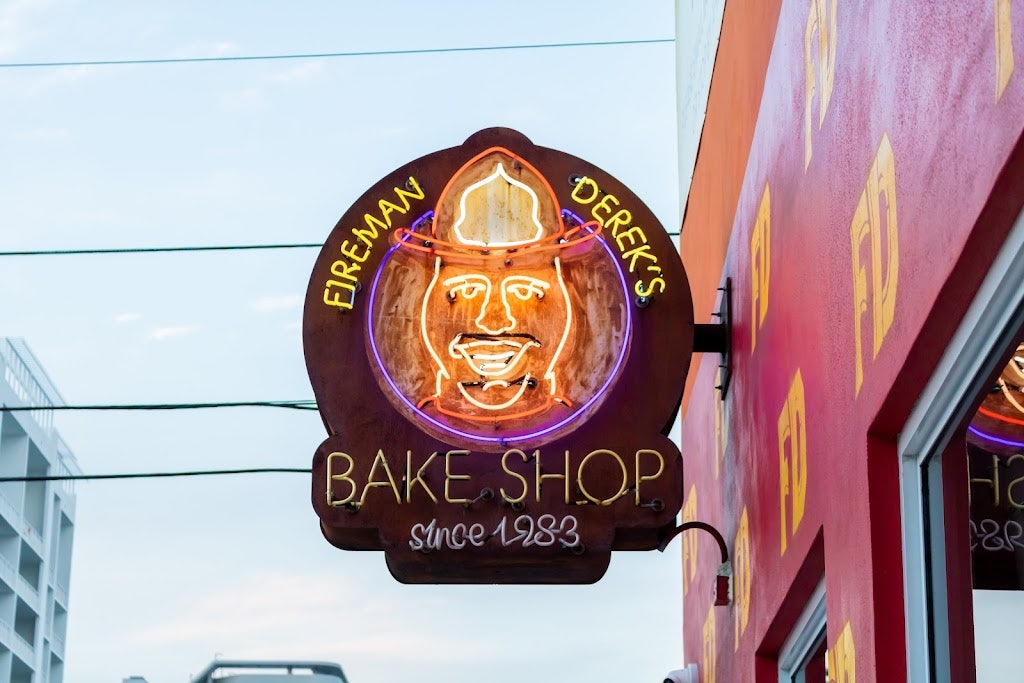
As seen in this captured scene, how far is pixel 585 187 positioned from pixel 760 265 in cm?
100

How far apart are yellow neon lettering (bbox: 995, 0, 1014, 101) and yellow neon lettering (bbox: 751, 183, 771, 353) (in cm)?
385

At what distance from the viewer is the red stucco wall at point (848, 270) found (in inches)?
163

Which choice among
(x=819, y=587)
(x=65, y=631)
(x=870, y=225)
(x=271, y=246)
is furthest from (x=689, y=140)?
(x=65, y=631)

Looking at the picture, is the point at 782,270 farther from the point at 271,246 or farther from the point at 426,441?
the point at 271,246

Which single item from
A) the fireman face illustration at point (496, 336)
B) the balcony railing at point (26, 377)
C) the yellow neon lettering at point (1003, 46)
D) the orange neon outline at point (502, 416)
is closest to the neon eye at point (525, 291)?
the fireman face illustration at point (496, 336)

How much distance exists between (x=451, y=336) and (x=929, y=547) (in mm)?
3615

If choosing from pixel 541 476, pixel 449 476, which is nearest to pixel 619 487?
pixel 541 476

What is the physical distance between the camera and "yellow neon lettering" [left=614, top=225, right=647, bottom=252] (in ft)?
27.5

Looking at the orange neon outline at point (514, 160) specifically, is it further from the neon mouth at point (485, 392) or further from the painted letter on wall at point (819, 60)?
the painted letter on wall at point (819, 60)

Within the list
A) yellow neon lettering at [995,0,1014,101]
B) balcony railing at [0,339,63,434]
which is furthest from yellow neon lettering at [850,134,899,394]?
balcony railing at [0,339,63,434]

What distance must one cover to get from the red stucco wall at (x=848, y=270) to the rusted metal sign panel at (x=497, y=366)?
0.54m

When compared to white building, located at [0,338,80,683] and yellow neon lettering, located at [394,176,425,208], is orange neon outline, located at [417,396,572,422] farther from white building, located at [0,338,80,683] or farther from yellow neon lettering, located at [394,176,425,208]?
white building, located at [0,338,80,683]

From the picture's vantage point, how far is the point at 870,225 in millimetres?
5270

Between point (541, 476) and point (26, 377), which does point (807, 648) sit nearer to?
point (541, 476)
